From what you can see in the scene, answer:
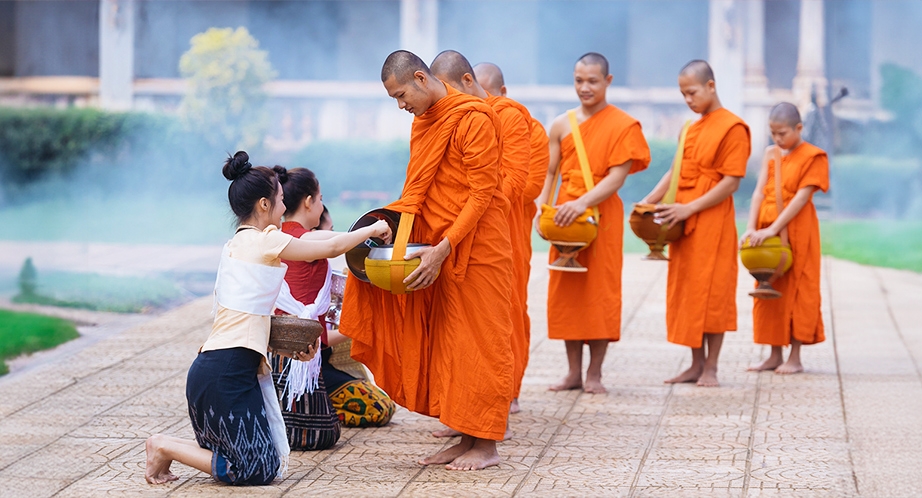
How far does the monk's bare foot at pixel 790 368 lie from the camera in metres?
6.24

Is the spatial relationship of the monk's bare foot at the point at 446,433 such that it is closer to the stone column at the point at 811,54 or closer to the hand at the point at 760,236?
the hand at the point at 760,236

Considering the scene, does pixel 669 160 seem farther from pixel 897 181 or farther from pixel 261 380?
pixel 261 380

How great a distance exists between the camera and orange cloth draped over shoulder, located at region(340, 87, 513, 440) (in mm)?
4059

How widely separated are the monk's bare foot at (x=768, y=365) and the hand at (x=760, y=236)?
73 centimetres

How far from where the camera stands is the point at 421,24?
1638 cm

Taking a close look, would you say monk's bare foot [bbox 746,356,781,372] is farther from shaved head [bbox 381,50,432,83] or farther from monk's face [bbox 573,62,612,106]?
shaved head [bbox 381,50,432,83]

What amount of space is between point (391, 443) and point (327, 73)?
44.0ft

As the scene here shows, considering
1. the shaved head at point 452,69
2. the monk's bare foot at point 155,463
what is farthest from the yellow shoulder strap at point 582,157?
the monk's bare foot at point 155,463

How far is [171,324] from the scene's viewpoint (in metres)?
7.75

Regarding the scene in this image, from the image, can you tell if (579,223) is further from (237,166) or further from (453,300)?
(237,166)

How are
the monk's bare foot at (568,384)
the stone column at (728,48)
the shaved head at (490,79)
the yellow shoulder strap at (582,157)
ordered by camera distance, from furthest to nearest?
the stone column at (728,48) → the monk's bare foot at (568,384) → the yellow shoulder strap at (582,157) → the shaved head at (490,79)

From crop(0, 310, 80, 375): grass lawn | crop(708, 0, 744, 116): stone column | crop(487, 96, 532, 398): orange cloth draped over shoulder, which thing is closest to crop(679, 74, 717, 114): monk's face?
crop(487, 96, 532, 398): orange cloth draped over shoulder

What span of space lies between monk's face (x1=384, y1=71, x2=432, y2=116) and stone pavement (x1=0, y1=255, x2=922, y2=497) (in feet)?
4.58

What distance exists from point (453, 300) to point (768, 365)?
2933mm
